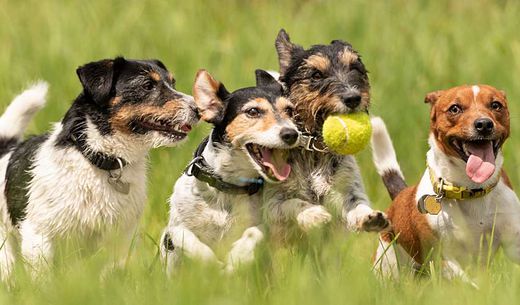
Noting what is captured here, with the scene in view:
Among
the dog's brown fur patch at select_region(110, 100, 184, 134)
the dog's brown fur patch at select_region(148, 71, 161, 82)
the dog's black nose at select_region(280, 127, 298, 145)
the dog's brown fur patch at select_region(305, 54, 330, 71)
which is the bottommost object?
the dog's black nose at select_region(280, 127, 298, 145)

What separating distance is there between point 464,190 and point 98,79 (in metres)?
2.40

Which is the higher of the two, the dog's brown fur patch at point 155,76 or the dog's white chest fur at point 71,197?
the dog's brown fur patch at point 155,76

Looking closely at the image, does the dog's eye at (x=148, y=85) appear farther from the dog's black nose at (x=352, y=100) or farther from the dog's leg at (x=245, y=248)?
the dog's black nose at (x=352, y=100)

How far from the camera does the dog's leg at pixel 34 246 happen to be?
19.8 ft

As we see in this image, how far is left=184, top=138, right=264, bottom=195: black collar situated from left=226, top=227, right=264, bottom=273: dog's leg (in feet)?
0.91

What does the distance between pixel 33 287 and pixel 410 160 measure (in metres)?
4.80

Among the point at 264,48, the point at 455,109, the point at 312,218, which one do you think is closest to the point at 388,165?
the point at 455,109

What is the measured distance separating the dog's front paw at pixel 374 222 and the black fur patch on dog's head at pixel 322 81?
0.67 meters

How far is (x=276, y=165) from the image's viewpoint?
5.96m

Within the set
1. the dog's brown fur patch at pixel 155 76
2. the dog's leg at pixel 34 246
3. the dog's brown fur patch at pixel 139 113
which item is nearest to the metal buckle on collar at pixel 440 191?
the dog's brown fur patch at pixel 139 113

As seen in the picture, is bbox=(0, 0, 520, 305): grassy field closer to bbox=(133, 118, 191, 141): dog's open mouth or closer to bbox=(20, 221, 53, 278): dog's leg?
bbox=(20, 221, 53, 278): dog's leg

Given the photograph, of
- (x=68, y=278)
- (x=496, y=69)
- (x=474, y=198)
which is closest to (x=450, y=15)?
(x=496, y=69)

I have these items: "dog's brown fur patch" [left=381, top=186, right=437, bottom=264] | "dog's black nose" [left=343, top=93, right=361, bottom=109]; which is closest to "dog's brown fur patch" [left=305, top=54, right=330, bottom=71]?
"dog's black nose" [left=343, top=93, right=361, bottom=109]

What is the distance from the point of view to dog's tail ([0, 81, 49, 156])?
23.0 feet
